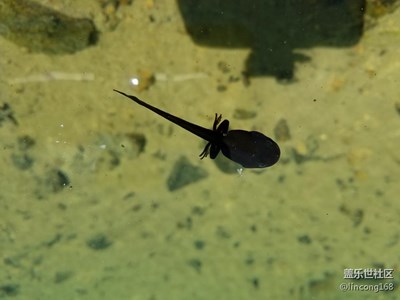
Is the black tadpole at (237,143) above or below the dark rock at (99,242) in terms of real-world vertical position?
above

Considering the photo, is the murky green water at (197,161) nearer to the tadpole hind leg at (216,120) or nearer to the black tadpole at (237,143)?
the tadpole hind leg at (216,120)

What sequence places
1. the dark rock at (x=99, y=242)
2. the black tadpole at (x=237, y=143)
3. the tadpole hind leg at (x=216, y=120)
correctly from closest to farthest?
the black tadpole at (x=237, y=143) → the tadpole hind leg at (x=216, y=120) → the dark rock at (x=99, y=242)

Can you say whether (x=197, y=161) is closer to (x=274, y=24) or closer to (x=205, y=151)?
(x=205, y=151)

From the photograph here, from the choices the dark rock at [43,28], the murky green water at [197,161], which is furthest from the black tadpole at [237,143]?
the dark rock at [43,28]

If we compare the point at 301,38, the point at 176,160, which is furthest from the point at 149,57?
the point at 301,38

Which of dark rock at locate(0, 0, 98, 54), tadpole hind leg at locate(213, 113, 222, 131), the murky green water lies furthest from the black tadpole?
dark rock at locate(0, 0, 98, 54)

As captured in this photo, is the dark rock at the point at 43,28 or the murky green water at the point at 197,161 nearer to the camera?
the dark rock at the point at 43,28

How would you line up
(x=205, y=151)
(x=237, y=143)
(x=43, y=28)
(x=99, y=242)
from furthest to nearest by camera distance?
(x=99, y=242) → (x=205, y=151) → (x=43, y=28) → (x=237, y=143)

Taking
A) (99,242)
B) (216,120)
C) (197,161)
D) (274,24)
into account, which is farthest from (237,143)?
(99,242)
